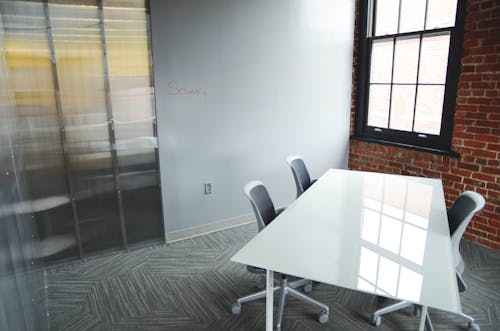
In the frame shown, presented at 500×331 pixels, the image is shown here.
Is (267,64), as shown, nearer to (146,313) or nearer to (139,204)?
(139,204)

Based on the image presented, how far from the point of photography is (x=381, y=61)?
429 cm

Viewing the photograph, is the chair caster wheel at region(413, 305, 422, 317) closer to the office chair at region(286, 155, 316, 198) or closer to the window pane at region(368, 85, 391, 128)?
the office chair at region(286, 155, 316, 198)

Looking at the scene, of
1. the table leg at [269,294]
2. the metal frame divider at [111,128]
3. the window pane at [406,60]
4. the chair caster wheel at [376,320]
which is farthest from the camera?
the window pane at [406,60]

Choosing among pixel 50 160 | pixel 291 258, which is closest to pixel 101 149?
pixel 50 160

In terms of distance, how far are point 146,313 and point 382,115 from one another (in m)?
3.50

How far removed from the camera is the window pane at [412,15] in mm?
3791

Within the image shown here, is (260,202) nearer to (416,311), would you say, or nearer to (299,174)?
(299,174)

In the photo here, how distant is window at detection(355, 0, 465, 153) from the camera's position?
142 inches

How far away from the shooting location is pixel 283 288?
236 centimetres

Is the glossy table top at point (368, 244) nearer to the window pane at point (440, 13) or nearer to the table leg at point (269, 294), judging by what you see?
the table leg at point (269, 294)

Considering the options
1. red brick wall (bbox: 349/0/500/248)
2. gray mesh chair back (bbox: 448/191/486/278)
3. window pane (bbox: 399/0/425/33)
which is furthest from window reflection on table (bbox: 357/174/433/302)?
window pane (bbox: 399/0/425/33)

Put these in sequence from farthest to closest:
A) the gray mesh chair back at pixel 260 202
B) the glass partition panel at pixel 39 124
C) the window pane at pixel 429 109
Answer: the window pane at pixel 429 109 → the glass partition panel at pixel 39 124 → the gray mesh chair back at pixel 260 202

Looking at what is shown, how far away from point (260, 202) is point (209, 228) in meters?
1.56

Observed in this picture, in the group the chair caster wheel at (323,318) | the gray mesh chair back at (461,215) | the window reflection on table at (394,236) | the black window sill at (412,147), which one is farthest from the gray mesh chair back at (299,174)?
the black window sill at (412,147)
